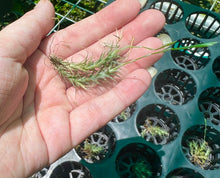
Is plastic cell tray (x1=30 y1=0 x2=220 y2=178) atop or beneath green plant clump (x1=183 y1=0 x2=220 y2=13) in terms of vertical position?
beneath

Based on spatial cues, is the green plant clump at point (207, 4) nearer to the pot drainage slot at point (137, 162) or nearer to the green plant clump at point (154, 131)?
the green plant clump at point (154, 131)

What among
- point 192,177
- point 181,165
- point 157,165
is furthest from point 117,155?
point 192,177

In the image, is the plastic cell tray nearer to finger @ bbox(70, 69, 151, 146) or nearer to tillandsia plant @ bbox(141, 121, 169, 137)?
tillandsia plant @ bbox(141, 121, 169, 137)

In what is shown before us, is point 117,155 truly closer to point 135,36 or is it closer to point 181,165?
point 181,165

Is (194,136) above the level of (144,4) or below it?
below

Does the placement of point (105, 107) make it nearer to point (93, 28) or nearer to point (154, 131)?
point (154, 131)

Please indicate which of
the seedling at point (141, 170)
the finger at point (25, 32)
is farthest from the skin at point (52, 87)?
the seedling at point (141, 170)

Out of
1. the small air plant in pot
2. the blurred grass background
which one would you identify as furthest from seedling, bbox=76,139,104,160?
the blurred grass background
